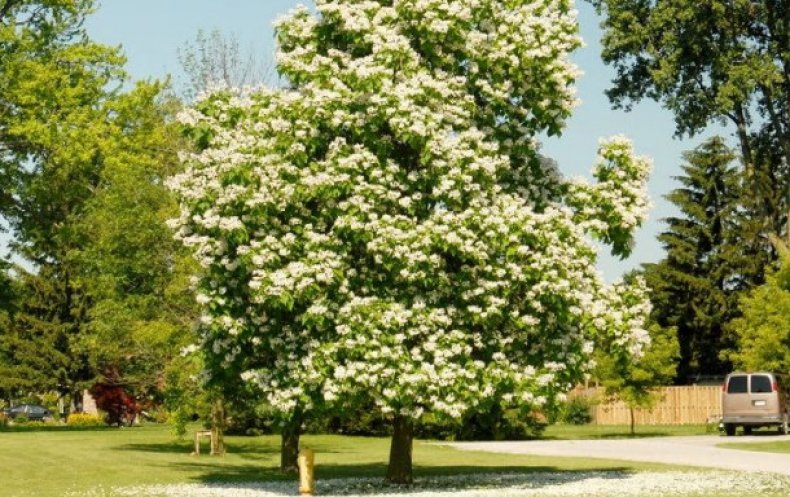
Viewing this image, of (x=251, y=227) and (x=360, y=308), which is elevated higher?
(x=251, y=227)

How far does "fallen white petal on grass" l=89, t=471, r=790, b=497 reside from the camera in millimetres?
24453

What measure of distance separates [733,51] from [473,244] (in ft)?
94.3

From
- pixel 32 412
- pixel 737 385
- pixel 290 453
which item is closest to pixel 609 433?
pixel 737 385

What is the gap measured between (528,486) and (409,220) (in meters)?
6.62

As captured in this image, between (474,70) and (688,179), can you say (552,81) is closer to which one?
(474,70)

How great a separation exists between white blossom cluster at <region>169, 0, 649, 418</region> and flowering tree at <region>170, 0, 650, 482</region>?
0.16ft

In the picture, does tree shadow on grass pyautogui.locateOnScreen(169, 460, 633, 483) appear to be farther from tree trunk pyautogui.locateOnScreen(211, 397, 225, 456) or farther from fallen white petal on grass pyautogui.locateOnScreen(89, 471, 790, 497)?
tree trunk pyautogui.locateOnScreen(211, 397, 225, 456)

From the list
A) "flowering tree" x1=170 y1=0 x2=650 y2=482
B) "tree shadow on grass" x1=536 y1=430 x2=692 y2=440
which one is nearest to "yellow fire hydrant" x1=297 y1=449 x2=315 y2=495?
"flowering tree" x1=170 y1=0 x2=650 y2=482

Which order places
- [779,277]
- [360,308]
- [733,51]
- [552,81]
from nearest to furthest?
[360,308], [552,81], [733,51], [779,277]

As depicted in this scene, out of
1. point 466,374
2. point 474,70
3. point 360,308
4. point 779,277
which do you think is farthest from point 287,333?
point 779,277

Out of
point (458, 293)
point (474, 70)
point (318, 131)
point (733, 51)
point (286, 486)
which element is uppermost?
point (733, 51)

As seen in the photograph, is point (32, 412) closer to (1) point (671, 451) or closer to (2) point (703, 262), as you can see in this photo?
(2) point (703, 262)

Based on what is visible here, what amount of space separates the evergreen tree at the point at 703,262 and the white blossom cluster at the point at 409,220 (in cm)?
5174

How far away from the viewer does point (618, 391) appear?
56344 mm
